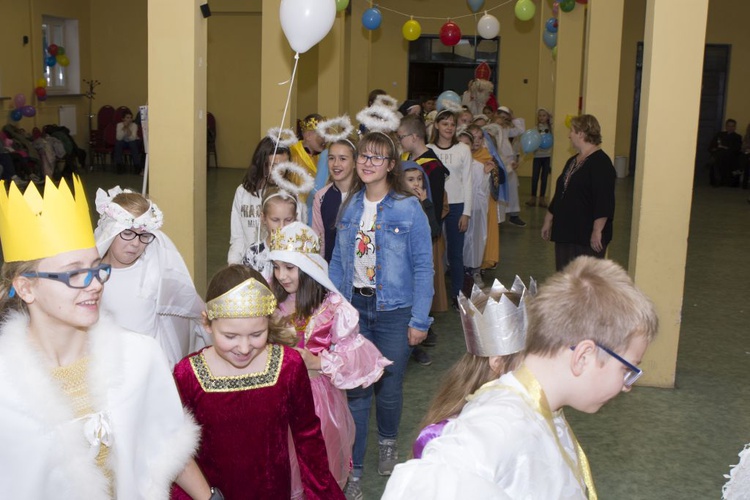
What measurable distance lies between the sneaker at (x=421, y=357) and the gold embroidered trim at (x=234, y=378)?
9.29ft

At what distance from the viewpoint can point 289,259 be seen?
324 cm

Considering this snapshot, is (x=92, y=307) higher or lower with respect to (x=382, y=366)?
higher

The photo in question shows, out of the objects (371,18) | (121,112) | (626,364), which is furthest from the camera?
(121,112)

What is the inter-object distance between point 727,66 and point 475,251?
12.9 m

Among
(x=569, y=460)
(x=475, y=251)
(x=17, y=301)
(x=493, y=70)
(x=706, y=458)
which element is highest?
(x=493, y=70)

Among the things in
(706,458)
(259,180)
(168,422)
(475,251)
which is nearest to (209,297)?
(168,422)

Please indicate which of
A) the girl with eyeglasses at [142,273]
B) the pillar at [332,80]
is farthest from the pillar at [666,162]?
the pillar at [332,80]

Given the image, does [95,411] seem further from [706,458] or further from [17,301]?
[706,458]

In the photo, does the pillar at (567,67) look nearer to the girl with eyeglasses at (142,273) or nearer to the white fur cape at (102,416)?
the girl with eyeglasses at (142,273)

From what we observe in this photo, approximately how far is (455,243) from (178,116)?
8.56 feet

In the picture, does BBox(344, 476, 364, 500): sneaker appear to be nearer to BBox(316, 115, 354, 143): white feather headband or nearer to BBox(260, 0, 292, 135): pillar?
BBox(316, 115, 354, 143): white feather headband

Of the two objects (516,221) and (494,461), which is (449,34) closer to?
(516,221)

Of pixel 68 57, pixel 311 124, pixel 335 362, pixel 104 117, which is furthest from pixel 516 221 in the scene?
pixel 68 57

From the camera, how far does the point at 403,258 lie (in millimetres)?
3660
